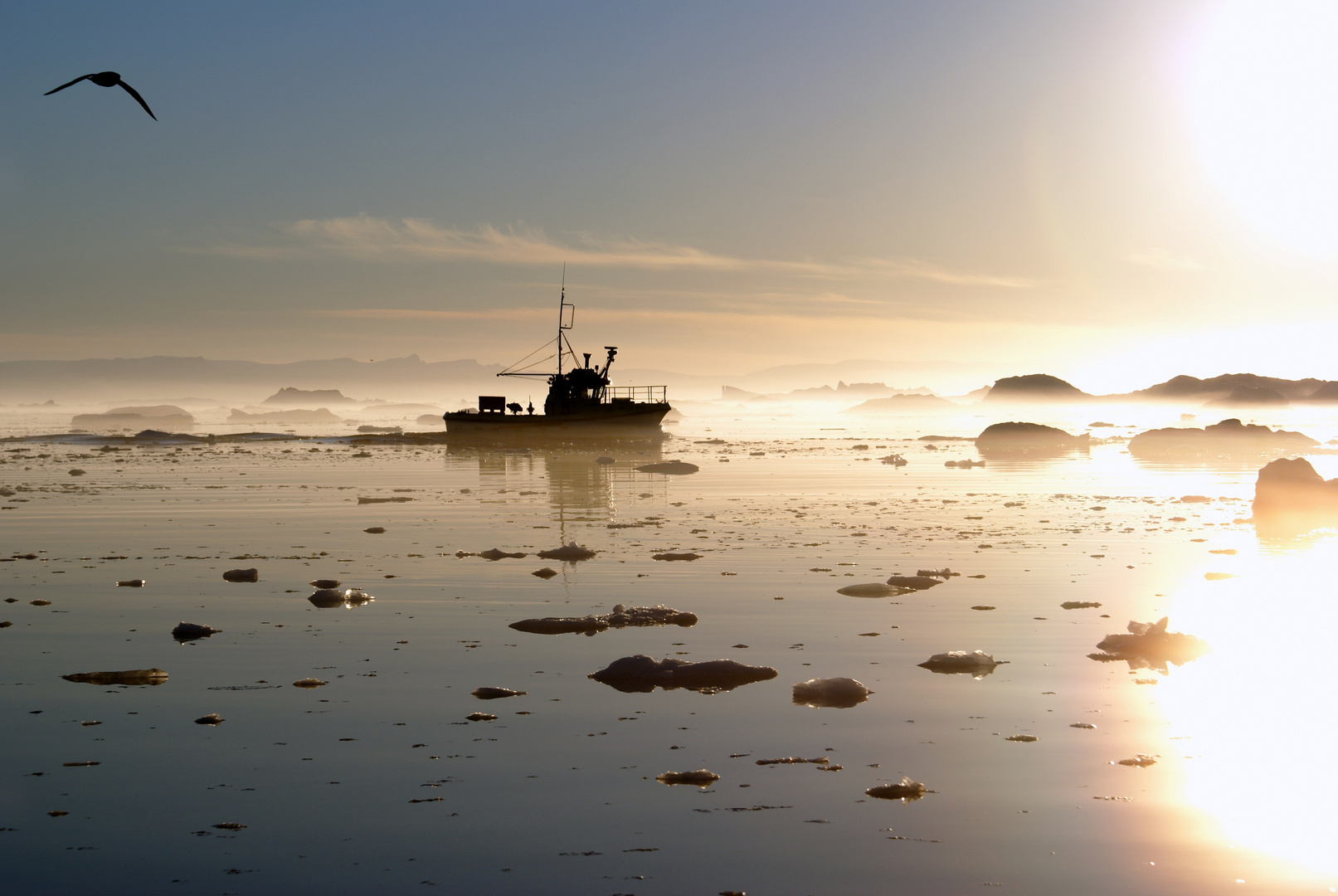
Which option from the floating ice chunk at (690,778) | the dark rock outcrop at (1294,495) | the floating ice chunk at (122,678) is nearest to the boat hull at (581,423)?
the dark rock outcrop at (1294,495)

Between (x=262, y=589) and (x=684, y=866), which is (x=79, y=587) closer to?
(x=262, y=589)

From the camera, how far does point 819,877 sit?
17.0 feet

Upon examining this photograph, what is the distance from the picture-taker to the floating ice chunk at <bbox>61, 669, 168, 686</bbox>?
8.65 metres

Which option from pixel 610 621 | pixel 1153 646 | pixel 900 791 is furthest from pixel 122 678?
pixel 1153 646

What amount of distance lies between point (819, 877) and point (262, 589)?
10048mm

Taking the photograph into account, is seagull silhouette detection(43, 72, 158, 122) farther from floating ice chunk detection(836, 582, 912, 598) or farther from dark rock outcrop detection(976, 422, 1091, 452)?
dark rock outcrop detection(976, 422, 1091, 452)

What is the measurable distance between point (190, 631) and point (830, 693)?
6584mm

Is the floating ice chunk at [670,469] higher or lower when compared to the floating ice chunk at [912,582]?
higher

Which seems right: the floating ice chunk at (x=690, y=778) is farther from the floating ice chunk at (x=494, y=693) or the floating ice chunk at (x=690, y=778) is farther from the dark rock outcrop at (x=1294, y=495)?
the dark rock outcrop at (x=1294, y=495)

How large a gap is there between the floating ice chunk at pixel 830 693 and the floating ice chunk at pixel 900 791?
175cm

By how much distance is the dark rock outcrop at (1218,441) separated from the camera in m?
55.7

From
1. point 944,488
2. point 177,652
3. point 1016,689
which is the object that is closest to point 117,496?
point 177,652

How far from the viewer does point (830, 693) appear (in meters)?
8.27

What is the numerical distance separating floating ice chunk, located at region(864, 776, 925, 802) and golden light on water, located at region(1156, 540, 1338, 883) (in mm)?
1623
